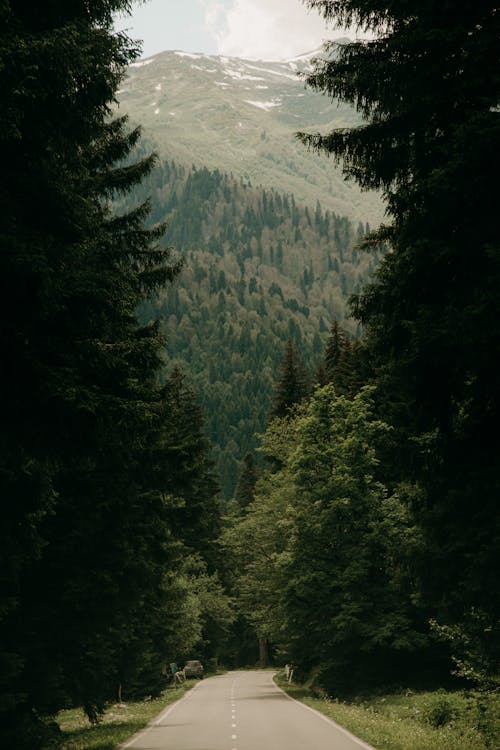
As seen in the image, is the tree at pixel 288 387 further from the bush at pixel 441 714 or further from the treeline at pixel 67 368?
the treeline at pixel 67 368

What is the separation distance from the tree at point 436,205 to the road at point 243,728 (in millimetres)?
7174

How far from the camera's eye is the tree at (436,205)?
35.5 ft

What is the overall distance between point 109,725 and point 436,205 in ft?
65.4

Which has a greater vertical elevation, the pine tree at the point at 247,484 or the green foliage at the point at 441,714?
the pine tree at the point at 247,484

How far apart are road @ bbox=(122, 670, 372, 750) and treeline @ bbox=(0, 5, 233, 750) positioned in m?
2.62

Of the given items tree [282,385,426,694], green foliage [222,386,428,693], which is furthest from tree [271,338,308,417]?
tree [282,385,426,694]

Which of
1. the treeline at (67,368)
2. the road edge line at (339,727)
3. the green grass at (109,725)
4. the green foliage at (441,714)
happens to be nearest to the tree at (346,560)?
the road edge line at (339,727)

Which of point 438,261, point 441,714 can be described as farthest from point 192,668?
point 438,261

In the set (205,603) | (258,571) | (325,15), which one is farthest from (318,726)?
(205,603)

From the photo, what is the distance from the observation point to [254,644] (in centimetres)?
8819

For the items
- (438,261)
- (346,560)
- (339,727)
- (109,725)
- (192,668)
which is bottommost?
(339,727)

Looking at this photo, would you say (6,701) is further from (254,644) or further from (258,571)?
(254,644)

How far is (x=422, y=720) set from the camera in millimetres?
22984

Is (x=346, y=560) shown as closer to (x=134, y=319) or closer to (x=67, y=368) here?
(x=134, y=319)
